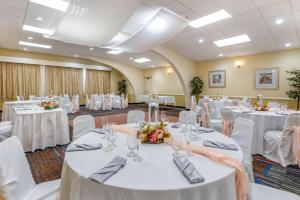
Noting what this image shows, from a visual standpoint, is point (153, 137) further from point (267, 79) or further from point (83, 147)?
point (267, 79)

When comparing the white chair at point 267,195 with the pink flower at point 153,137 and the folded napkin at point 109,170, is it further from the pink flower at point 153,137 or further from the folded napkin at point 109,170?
the folded napkin at point 109,170

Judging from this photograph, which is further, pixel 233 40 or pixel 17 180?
pixel 233 40

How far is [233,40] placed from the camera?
7250 mm

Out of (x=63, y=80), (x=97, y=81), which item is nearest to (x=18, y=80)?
(x=63, y=80)

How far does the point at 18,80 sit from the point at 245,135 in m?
11.7

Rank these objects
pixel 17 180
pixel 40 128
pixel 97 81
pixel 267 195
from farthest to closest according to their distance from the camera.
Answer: pixel 97 81, pixel 40 128, pixel 267 195, pixel 17 180

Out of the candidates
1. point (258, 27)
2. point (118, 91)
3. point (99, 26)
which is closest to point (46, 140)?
point (99, 26)

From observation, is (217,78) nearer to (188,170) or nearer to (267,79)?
(267,79)

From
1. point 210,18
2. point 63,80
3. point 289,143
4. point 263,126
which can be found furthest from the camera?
point 63,80

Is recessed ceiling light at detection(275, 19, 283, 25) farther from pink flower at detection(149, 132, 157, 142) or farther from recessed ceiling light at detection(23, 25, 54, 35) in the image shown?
recessed ceiling light at detection(23, 25, 54, 35)

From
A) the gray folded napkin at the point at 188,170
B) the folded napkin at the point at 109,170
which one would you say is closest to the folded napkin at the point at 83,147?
the folded napkin at the point at 109,170

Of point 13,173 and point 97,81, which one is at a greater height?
point 97,81

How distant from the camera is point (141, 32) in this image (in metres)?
6.09

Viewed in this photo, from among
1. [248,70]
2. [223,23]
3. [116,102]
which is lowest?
[116,102]
